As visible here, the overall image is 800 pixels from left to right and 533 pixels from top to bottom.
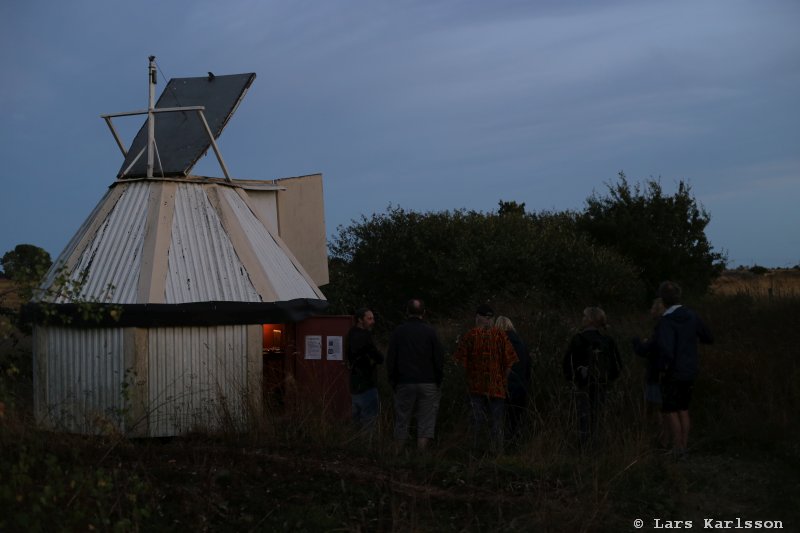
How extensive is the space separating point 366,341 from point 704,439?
3609 mm

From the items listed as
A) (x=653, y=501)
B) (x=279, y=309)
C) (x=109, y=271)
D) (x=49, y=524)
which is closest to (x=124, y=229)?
(x=109, y=271)

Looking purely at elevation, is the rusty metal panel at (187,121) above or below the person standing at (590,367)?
above

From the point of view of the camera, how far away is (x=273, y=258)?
10945 mm

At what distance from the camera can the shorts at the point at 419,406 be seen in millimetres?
8656

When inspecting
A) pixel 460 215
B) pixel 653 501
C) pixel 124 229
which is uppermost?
pixel 460 215

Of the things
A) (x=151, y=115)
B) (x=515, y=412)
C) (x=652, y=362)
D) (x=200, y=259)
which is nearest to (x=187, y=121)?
(x=151, y=115)

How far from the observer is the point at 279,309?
9891mm

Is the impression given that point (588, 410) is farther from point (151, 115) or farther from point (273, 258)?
point (151, 115)

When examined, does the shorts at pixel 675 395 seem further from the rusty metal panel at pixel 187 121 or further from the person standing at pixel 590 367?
the rusty metal panel at pixel 187 121

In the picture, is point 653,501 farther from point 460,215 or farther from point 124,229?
point 460,215

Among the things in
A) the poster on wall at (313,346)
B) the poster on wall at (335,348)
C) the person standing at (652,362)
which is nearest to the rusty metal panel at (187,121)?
the poster on wall at (313,346)

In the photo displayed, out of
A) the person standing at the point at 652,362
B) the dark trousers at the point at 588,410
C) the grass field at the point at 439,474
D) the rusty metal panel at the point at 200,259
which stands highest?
the rusty metal panel at the point at 200,259

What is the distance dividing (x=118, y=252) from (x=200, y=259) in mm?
970

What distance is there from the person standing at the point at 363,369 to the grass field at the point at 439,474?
28 cm
